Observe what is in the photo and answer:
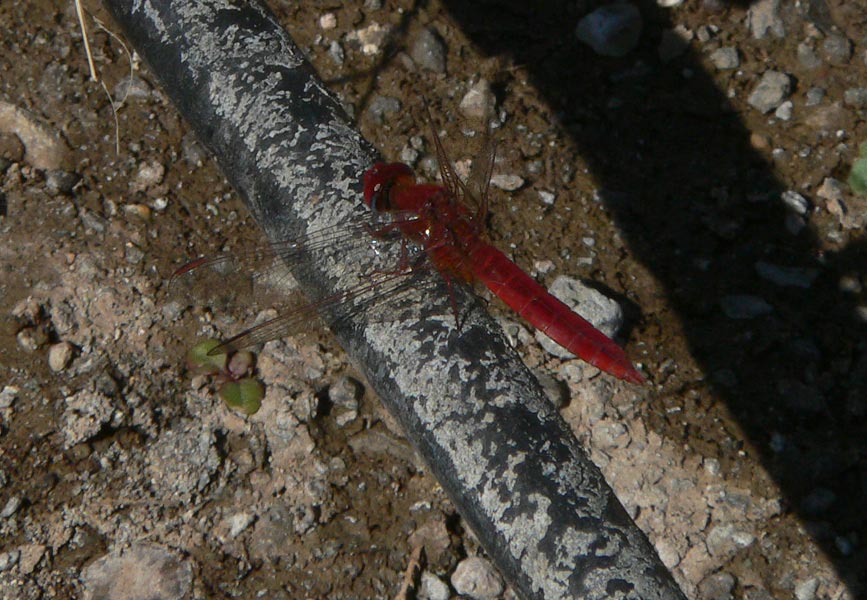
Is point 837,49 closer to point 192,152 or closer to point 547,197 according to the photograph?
point 547,197

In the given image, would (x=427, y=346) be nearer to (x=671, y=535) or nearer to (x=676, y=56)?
(x=671, y=535)

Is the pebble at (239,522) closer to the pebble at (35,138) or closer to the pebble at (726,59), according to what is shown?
the pebble at (35,138)

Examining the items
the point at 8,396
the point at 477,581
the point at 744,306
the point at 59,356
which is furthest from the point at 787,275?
the point at 8,396

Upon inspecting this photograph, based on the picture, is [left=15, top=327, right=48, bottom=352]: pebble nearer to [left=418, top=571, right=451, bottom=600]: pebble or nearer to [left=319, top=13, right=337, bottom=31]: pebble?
[left=418, top=571, right=451, bottom=600]: pebble

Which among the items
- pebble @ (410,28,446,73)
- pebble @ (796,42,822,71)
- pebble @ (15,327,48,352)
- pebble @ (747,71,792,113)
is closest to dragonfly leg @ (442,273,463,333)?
pebble @ (15,327,48,352)

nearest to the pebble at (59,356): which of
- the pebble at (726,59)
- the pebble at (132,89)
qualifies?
the pebble at (132,89)


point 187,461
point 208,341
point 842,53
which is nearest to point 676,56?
point 842,53
